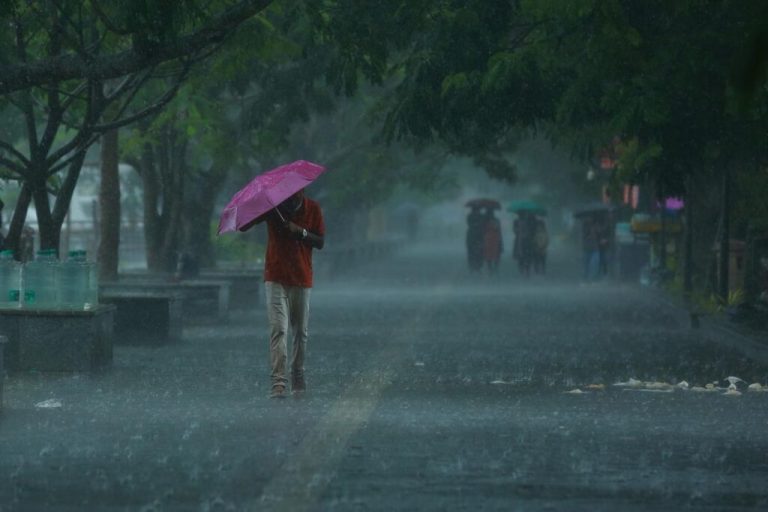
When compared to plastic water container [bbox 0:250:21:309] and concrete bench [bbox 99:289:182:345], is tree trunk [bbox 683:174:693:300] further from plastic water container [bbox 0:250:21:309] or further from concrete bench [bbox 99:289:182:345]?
plastic water container [bbox 0:250:21:309]

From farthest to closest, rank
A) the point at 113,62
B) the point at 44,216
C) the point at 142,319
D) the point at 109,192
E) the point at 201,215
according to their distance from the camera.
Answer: the point at 201,215 → the point at 109,192 → the point at 142,319 → the point at 44,216 → the point at 113,62

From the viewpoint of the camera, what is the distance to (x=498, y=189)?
5423 inches

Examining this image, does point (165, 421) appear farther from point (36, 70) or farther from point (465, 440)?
point (36, 70)

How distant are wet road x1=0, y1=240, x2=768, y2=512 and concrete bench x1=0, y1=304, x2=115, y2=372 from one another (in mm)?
360

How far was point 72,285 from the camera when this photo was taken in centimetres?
1709

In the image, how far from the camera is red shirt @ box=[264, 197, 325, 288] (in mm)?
14461

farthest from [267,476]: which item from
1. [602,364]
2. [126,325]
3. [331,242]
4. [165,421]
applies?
[331,242]

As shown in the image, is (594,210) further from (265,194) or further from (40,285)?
(265,194)

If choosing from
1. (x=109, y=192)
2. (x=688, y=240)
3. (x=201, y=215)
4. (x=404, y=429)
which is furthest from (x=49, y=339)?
(x=201, y=215)

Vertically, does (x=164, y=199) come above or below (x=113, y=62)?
below

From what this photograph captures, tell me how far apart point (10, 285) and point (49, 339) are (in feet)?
2.33

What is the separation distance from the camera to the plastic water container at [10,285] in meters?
17.0

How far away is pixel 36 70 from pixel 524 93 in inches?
319

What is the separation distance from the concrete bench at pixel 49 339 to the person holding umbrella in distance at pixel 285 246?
2944mm
